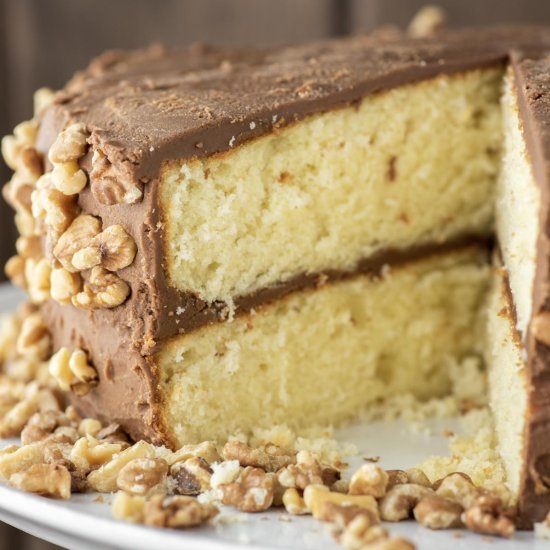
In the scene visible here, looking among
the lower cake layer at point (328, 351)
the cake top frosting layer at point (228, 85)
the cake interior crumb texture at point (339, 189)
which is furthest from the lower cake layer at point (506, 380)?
the cake top frosting layer at point (228, 85)

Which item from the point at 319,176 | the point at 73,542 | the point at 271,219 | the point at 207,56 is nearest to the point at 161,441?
the point at 73,542

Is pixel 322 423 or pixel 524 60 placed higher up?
pixel 524 60

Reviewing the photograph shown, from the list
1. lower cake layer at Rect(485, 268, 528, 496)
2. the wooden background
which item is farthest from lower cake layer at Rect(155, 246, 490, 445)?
the wooden background

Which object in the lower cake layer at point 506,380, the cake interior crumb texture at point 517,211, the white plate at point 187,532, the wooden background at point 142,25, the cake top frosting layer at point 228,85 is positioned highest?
the wooden background at point 142,25

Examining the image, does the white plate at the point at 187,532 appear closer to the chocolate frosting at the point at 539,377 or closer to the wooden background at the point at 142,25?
the chocolate frosting at the point at 539,377

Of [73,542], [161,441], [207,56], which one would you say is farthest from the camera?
[207,56]

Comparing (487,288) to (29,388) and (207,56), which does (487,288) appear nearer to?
(207,56)

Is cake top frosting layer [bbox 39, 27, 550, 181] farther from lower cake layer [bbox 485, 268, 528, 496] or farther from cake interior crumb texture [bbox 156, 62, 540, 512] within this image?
lower cake layer [bbox 485, 268, 528, 496]
